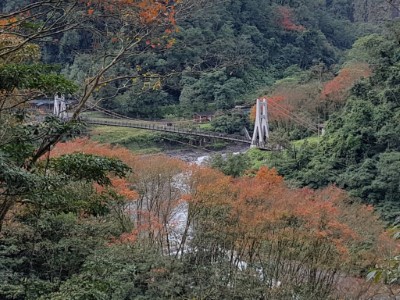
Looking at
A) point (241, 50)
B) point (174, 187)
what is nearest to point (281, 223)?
point (174, 187)

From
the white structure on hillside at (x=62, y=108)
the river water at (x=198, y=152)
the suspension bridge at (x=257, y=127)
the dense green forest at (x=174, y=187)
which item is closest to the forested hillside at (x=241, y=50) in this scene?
the dense green forest at (x=174, y=187)

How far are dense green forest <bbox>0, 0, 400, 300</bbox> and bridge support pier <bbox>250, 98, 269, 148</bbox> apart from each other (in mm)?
1231

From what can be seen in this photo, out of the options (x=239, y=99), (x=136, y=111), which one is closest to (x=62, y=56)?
(x=136, y=111)

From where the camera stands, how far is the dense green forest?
5.38 m

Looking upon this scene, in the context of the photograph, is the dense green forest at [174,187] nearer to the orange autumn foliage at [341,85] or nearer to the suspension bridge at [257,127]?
the orange autumn foliage at [341,85]

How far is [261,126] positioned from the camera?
2781cm

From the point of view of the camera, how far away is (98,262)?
22.8ft

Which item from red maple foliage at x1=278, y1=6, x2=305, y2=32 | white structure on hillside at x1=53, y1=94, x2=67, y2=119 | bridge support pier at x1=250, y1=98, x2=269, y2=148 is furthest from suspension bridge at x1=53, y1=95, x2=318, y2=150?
red maple foliage at x1=278, y1=6, x2=305, y2=32

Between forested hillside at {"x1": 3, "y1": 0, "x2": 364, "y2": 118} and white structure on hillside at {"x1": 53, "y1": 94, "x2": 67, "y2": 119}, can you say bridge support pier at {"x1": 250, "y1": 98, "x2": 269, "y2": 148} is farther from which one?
white structure on hillside at {"x1": 53, "y1": 94, "x2": 67, "y2": 119}

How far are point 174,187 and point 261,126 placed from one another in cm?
1485

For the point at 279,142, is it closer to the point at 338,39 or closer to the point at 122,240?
the point at 122,240

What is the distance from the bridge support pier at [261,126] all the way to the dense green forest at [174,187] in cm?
123

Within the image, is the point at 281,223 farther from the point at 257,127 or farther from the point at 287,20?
the point at 287,20

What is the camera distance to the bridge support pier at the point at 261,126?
88.5ft
